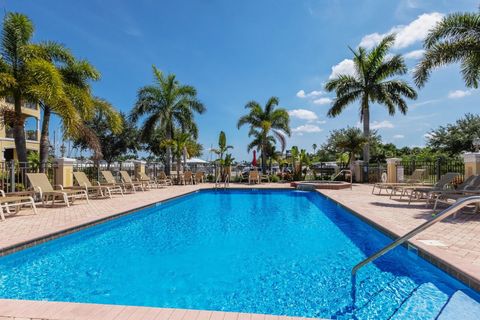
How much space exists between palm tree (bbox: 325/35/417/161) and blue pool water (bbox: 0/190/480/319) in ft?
47.6

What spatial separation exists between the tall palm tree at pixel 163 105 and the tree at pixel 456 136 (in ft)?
80.7

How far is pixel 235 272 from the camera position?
14.0 feet

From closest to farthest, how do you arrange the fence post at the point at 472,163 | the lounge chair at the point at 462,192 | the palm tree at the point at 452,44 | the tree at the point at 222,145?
the lounge chair at the point at 462,192, the fence post at the point at 472,163, the palm tree at the point at 452,44, the tree at the point at 222,145

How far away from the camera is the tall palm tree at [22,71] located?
9.36 metres

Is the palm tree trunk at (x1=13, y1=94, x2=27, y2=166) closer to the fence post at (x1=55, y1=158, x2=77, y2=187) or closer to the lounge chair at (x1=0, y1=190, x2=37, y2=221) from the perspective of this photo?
the fence post at (x1=55, y1=158, x2=77, y2=187)

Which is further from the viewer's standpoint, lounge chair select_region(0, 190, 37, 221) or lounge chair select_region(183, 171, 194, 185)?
lounge chair select_region(183, 171, 194, 185)

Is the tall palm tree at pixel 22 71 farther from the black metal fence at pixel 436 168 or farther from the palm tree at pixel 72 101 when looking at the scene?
the black metal fence at pixel 436 168

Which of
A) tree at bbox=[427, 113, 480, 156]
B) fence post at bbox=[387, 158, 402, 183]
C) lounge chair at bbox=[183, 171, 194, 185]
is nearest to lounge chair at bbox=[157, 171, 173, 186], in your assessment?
lounge chair at bbox=[183, 171, 194, 185]

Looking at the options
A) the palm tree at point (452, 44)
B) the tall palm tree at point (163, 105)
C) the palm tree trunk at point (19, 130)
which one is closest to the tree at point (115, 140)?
the tall palm tree at point (163, 105)

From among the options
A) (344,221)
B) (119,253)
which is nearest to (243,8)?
(344,221)

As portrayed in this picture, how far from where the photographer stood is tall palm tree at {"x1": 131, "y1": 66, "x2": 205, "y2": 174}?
20.3 m

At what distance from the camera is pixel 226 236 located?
6359mm


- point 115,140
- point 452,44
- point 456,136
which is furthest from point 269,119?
point 456,136

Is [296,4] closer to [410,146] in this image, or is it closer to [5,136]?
[5,136]
